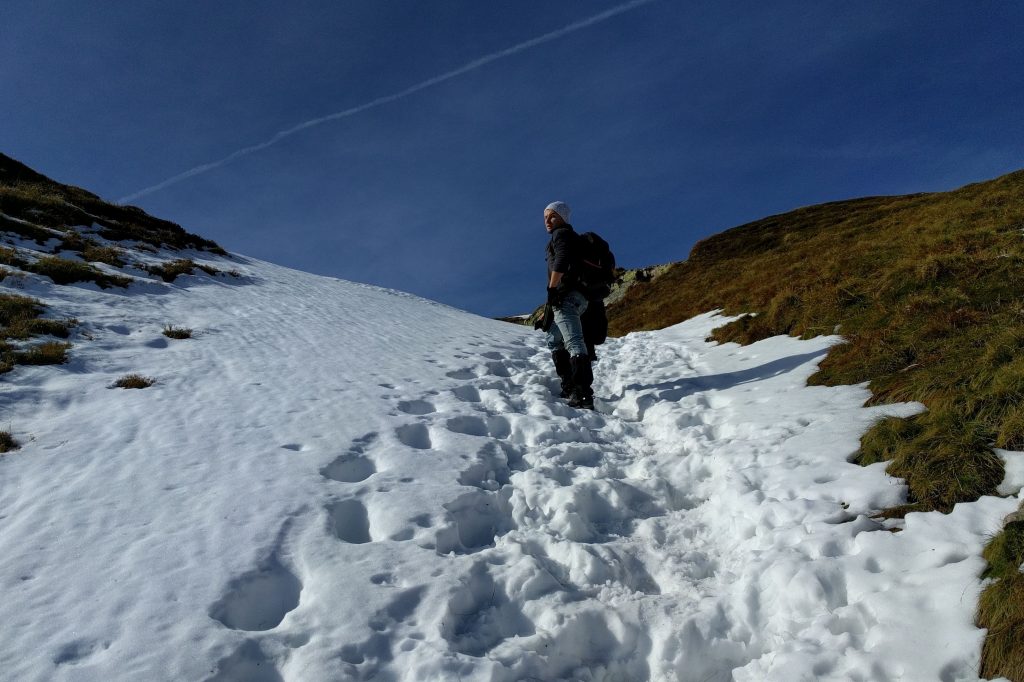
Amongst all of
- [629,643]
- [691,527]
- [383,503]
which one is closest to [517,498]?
[383,503]

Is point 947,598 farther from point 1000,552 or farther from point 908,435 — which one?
point 908,435

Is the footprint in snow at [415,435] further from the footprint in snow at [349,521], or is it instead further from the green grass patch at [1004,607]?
the green grass patch at [1004,607]

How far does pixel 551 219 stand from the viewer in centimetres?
806

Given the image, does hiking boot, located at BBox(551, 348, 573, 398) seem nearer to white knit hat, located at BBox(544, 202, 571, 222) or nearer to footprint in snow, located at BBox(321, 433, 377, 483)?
white knit hat, located at BBox(544, 202, 571, 222)

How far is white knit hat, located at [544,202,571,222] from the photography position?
808cm

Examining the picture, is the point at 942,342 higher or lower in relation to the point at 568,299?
lower

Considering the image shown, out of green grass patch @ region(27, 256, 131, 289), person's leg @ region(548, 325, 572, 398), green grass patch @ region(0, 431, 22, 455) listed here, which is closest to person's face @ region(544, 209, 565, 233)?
person's leg @ region(548, 325, 572, 398)

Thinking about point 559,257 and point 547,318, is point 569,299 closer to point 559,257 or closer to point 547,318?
point 547,318

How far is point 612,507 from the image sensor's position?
15.9 feet

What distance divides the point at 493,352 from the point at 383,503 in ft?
21.9

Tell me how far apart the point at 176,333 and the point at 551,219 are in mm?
6471

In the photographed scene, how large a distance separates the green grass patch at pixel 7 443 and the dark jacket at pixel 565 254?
6.17 metres

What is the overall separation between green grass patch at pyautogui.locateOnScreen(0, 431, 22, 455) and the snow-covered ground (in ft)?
0.43

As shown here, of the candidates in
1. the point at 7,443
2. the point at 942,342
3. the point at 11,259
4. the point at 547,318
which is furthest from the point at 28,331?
the point at 942,342
